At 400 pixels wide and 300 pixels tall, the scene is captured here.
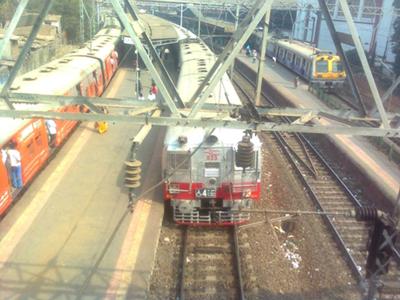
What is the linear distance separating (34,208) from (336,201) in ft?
28.6

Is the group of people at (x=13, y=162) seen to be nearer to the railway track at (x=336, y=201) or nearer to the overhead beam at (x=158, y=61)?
the overhead beam at (x=158, y=61)

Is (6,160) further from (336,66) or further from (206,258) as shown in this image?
(336,66)

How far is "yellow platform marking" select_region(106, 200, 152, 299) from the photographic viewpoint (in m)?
9.14

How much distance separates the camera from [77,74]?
18.4m

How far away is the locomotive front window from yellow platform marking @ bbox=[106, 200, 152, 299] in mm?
21046

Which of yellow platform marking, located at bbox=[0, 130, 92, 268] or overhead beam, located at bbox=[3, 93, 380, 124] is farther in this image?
yellow platform marking, located at bbox=[0, 130, 92, 268]

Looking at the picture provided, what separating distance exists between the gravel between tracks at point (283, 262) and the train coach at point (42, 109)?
157 inches

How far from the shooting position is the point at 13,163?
11.3 m

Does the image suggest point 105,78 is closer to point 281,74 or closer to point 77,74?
point 77,74

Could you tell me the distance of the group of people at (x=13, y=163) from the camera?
11055mm

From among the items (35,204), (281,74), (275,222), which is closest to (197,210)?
(275,222)

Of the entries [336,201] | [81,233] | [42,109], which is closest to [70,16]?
[336,201]

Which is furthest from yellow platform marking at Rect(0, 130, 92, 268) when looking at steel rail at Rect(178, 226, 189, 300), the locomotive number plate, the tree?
the tree

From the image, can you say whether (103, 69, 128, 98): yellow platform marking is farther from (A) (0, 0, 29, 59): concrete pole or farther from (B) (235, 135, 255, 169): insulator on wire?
(A) (0, 0, 29, 59): concrete pole
